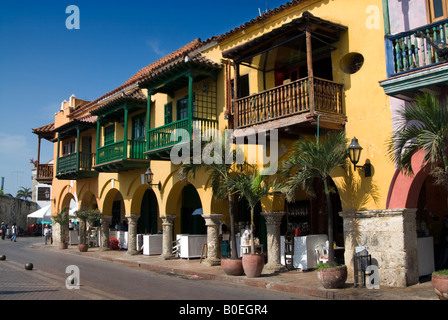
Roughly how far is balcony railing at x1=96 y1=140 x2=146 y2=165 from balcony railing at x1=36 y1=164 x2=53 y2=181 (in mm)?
10638

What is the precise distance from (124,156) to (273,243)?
27.5 ft

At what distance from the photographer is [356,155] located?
11.4 metres

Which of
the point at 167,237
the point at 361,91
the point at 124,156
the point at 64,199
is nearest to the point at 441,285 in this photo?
the point at 361,91

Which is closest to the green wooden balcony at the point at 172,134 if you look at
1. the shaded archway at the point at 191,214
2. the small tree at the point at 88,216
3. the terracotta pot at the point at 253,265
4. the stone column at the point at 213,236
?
the stone column at the point at 213,236

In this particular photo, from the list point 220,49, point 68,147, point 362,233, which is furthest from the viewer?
point 68,147

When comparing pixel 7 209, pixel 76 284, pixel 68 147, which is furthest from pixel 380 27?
pixel 7 209

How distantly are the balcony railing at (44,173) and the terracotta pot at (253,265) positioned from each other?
69.1 feet

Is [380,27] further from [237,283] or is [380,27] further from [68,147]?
[68,147]

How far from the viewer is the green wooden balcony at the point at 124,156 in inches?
751

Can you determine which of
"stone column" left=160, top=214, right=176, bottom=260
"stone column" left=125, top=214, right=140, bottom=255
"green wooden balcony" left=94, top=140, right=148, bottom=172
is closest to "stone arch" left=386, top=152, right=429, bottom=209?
"stone column" left=160, top=214, right=176, bottom=260

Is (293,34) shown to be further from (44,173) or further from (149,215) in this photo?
(44,173)

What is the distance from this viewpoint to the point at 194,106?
16.9 meters

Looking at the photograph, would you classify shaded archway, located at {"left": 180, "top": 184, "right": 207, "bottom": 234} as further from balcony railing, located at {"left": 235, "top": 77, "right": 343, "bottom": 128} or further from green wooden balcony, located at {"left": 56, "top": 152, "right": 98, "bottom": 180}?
balcony railing, located at {"left": 235, "top": 77, "right": 343, "bottom": 128}
